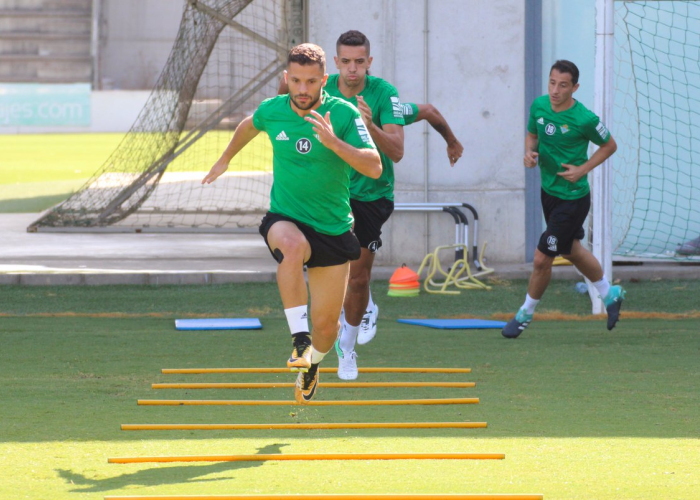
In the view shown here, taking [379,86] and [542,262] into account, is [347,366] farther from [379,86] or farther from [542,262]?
[542,262]

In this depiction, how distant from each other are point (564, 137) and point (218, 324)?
316cm

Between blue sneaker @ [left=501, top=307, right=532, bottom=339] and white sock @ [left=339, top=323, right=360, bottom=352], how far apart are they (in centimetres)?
176

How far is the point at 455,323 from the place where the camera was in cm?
934

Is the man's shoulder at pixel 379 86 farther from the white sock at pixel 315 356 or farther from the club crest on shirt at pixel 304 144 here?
the white sock at pixel 315 356

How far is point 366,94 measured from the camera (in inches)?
272

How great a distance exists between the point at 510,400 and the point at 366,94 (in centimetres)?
208

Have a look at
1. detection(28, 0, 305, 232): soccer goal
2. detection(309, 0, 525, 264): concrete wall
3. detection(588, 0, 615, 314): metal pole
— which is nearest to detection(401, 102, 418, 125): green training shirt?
detection(588, 0, 615, 314): metal pole

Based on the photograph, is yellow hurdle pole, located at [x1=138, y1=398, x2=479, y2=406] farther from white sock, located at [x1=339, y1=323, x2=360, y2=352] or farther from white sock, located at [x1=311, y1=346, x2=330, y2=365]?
white sock, located at [x1=339, y1=323, x2=360, y2=352]

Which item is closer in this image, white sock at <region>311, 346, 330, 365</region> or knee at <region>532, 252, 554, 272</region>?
white sock at <region>311, 346, 330, 365</region>

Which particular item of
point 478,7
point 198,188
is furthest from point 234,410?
point 198,188

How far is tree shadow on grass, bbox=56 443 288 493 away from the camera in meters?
4.53

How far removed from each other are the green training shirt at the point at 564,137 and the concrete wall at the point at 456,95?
4269 millimetres

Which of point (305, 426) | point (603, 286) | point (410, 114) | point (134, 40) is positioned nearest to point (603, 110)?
point (603, 286)

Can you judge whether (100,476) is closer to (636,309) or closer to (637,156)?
(636,309)
